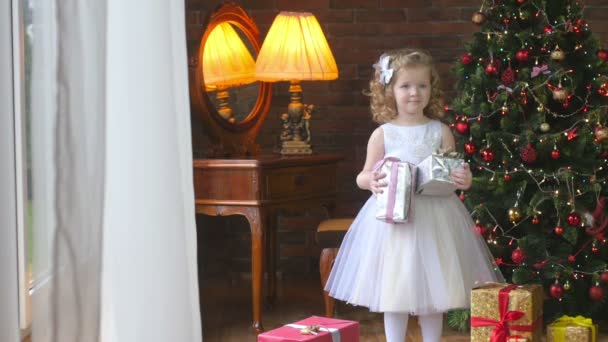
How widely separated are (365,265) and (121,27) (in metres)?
1.52

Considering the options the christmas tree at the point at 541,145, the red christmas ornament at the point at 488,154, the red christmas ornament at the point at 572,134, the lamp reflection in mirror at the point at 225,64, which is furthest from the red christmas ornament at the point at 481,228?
the lamp reflection in mirror at the point at 225,64

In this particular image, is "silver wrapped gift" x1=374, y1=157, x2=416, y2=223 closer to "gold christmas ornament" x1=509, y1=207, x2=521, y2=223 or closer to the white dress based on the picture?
the white dress

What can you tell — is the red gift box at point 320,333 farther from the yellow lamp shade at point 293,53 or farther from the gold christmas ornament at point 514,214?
the yellow lamp shade at point 293,53

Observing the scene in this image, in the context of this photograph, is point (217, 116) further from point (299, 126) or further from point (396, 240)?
point (396, 240)

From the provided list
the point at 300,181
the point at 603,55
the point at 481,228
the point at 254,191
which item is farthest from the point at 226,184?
the point at 603,55

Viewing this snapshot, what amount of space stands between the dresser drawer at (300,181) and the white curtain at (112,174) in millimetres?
1758

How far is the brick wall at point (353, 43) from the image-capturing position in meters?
5.52

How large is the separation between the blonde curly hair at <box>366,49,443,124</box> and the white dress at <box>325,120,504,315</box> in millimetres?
61

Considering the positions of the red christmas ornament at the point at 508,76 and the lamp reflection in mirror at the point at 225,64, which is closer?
the red christmas ornament at the point at 508,76

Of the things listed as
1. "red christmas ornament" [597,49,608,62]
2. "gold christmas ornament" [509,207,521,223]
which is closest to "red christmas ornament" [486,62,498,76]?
"red christmas ornament" [597,49,608,62]

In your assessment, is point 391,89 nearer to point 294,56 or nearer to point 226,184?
point 226,184

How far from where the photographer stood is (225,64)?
15.5 ft

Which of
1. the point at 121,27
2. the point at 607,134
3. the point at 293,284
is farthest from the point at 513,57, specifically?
the point at 121,27

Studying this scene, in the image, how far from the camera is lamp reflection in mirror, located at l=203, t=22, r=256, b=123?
4621 mm
